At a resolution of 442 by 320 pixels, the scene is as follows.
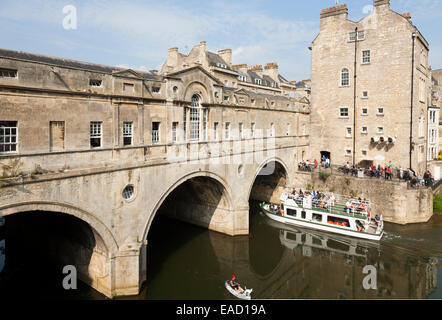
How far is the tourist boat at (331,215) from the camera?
2412 cm

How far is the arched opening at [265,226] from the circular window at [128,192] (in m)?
9.37

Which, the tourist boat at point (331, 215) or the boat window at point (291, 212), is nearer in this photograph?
the tourist boat at point (331, 215)

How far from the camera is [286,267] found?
68.0ft

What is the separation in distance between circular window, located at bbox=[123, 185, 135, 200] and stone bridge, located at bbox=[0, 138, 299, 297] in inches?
1.8

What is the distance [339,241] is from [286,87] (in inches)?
1406

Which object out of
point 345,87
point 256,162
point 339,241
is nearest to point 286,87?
point 345,87

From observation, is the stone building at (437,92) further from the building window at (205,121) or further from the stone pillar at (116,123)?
the stone pillar at (116,123)

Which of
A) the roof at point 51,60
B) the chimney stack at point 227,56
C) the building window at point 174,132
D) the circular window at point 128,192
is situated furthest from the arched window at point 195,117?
the chimney stack at point 227,56

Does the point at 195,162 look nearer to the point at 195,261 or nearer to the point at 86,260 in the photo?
the point at 195,261

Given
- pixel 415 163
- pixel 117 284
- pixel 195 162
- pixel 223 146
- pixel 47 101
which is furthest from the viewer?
pixel 415 163

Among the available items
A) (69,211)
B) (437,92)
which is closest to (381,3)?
(437,92)

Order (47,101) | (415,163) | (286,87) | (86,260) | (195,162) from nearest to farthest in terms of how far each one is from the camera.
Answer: (47,101), (86,260), (195,162), (415,163), (286,87)

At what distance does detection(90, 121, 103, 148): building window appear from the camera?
45.9 ft

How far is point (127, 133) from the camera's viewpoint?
15.5 m
